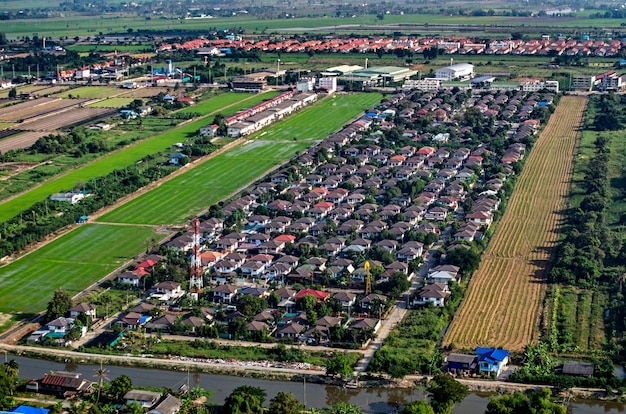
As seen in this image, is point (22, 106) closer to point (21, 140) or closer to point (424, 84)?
point (21, 140)

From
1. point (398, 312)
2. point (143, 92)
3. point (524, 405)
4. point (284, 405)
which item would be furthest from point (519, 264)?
point (143, 92)

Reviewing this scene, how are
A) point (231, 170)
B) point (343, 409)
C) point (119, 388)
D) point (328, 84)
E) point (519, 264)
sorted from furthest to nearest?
point (328, 84), point (231, 170), point (519, 264), point (119, 388), point (343, 409)

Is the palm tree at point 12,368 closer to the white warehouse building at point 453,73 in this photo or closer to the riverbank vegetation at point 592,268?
the riverbank vegetation at point 592,268

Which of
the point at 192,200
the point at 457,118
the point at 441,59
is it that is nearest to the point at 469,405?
the point at 192,200

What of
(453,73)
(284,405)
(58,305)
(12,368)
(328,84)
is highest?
(453,73)

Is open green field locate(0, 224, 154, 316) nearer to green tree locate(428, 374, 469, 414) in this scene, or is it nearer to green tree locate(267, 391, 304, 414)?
green tree locate(267, 391, 304, 414)

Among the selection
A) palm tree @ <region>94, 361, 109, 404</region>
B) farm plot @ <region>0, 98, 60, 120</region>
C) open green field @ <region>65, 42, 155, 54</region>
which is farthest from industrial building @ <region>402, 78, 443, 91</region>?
palm tree @ <region>94, 361, 109, 404</region>
